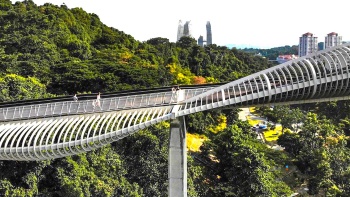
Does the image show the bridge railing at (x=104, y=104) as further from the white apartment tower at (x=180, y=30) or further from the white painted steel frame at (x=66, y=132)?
the white apartment tower at (x=180, y=30)

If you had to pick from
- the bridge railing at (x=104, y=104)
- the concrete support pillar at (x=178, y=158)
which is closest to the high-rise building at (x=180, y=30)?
the bridge railing at (x=104, y=104)

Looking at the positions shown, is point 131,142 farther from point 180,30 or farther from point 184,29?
point 180,30

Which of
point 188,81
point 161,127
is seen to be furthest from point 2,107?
point 188,81

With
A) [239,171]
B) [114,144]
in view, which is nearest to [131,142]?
[114,144]

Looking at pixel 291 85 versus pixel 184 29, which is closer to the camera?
pixel 291 85

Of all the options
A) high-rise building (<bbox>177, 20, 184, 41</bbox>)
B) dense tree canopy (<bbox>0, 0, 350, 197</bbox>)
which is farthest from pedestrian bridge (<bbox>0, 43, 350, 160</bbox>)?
high-rise building (<bbox>177, 20, 184, 41</bbox>)

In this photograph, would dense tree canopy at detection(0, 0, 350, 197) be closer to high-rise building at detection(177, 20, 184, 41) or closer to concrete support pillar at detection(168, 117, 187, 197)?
concrete support pillar at detection(168, 117, 187, 197)

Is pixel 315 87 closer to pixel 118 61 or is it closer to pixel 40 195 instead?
pixel 40 195

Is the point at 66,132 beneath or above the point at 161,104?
beneath

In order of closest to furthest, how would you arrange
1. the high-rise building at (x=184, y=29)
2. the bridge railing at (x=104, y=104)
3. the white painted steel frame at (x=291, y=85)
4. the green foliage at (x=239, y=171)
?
the white painted steel frame at (x=291, y=85)
the bridge railing at (x=104, y=104)
the green foliage at (x=239, y=171)
the high-rise building at (x=184, y=29)
